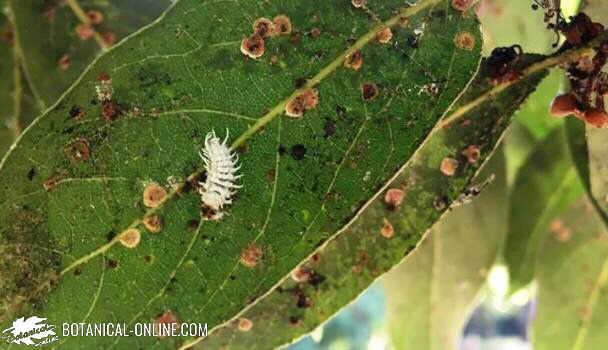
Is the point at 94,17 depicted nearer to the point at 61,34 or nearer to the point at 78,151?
the point at 61,34

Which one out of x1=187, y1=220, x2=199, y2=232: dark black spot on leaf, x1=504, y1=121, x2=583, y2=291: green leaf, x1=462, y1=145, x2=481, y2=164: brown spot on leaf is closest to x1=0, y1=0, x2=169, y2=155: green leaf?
x1=187, y1=220, x2=199, y2=232: dark black spot on leaf

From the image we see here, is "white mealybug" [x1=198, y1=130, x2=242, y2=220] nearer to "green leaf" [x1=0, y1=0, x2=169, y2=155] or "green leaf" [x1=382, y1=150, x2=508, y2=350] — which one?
"green leaf" [x1=0, y1=0, x2=169, y2=155]

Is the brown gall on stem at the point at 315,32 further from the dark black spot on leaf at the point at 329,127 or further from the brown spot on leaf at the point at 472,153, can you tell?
the brown spot on leaf at the point at 472,153

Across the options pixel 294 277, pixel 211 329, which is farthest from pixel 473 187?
pixel 211 329

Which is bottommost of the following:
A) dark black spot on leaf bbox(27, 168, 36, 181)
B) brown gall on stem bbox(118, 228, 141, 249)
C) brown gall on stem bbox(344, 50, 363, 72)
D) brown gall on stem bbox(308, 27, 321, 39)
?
brown gall on stem bbox(118, 228, 141, 249)

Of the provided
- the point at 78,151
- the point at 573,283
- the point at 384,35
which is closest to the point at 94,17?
the point at 78,151

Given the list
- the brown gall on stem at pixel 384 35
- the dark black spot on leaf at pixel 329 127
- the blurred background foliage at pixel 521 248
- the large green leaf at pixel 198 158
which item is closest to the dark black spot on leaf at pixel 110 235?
the large green leaf at pixel 198 158
